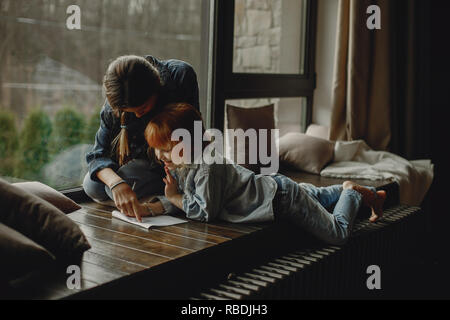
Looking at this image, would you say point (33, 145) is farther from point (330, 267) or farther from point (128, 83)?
point (330, 267)

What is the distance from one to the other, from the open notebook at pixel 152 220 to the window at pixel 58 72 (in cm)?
43

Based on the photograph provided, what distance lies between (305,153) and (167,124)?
1665 millimetres

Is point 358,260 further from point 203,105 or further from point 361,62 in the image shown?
point 361,62

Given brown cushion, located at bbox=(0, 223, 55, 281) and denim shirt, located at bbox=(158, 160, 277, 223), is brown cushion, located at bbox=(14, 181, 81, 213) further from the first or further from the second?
brown cushion, located at bbox=(0, 223, 55, 281)

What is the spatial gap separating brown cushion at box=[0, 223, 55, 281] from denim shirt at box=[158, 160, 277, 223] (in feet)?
2.60

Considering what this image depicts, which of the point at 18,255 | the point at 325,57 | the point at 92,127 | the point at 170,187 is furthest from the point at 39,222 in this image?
the point at 325,57

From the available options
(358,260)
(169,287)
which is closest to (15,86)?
(169,287)

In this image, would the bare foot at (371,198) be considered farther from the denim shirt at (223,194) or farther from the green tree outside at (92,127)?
the green tree outside at (92,127)

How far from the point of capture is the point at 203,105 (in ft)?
10.7

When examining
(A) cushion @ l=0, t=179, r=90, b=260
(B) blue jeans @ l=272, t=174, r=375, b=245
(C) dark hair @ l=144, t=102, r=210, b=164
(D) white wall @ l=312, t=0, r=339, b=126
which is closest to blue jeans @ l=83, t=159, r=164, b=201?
(C) dark hair @ l=144, t=102, r=210, b=164

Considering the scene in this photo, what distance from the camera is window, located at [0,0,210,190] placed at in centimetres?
232

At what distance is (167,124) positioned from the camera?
2.14 meters
